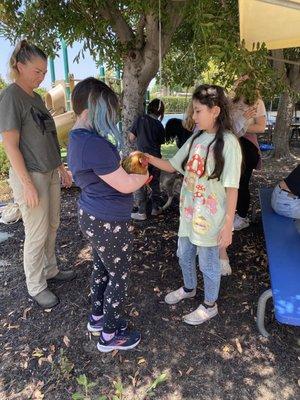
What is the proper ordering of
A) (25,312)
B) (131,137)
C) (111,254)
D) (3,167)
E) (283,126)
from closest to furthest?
1. (111,254)
2. (25,312)
3. (131,137)
4. (3,167)
5. (283,126)

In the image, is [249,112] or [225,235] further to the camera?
[249,112]

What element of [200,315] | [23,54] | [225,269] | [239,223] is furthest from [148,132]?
[200,315]

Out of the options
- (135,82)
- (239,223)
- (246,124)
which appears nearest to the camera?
(246,124)

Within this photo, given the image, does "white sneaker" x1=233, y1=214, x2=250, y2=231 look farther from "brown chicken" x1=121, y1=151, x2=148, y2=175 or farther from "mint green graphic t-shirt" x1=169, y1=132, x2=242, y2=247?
"brown chicken" x1=121, y1=151, x2=148, y2=175

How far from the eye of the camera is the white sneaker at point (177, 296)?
9.71ft

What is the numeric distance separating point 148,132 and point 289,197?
5.88 feet

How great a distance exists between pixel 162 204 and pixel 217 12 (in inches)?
113

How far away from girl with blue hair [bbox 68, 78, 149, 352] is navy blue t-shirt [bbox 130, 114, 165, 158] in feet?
7.53

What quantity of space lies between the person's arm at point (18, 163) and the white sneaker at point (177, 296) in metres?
1.28

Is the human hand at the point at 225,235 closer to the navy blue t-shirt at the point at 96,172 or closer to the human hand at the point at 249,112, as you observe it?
the navy blue t-shirt at the point at 96,172

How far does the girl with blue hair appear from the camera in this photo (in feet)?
6.54

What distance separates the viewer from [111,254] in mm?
2197

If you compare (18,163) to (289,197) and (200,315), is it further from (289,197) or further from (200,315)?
(289,197)

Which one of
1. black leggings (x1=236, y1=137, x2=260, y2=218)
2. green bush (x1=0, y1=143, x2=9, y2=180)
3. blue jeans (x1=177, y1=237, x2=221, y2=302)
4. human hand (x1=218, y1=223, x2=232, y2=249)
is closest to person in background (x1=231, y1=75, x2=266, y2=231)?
black leggings (x1=236, y1=137, x2=260, y2=218)
